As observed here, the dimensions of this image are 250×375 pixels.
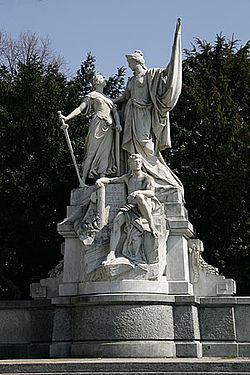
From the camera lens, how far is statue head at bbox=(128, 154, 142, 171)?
13.4 metres

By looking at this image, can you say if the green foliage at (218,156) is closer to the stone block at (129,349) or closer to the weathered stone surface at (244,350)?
the weathered stone surface at (244,350)

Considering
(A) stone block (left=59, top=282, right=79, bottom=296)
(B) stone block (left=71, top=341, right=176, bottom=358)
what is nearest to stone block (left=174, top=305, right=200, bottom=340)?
(B) stone block (left=71, top=341, right=176, bottom=358)

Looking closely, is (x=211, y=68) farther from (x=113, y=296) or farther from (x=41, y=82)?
(x=113, y=296)

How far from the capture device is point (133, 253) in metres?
12.6

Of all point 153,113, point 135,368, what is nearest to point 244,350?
point 135,368

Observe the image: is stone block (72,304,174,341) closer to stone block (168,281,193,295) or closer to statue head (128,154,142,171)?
stone block (168,281,193,295)

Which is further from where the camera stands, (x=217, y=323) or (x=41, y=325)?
(x=41, y=325)

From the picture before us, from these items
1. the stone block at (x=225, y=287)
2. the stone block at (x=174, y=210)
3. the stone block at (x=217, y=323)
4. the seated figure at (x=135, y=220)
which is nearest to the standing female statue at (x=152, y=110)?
the stone block at (x=174, y=210)

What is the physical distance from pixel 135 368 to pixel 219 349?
3.94m

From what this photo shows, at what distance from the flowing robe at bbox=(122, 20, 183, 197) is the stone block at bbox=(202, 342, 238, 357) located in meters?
3.44

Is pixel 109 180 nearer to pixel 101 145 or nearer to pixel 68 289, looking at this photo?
pixel 101 145

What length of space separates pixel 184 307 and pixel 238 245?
8079 mm

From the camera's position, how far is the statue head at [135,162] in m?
13.4

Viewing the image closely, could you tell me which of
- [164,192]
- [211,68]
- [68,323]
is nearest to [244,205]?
[211,68]
